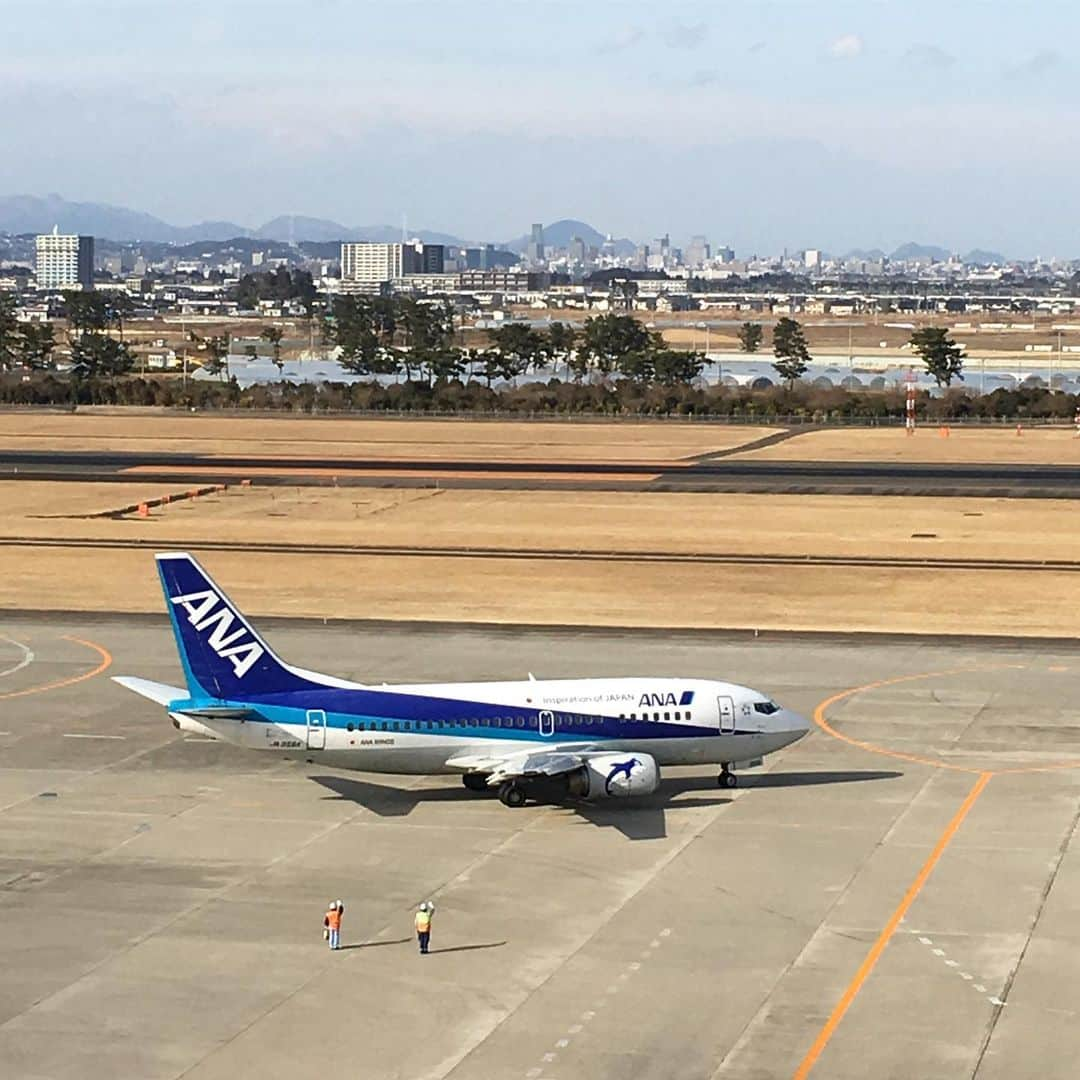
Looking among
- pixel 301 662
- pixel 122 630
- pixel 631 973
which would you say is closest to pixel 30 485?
pixel 122 630

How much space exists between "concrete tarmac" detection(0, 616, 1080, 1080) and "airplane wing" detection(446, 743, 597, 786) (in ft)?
5.01

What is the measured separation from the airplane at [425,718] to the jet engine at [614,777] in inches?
1.3

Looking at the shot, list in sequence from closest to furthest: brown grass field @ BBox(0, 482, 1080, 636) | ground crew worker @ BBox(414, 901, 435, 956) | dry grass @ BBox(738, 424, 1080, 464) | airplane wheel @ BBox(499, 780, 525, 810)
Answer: ground crew worker @ BBox(414, 901, 435, 956)
airplane wheel @ BBox(499, 780, 525, 810)
brown grass field @ BBox(0, 482, 1080, 636)
dry grass @ BBox(738, 424, 1080, 464)

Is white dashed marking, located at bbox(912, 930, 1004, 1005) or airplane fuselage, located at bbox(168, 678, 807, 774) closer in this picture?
white dashed marking, located at bbox(912, 930, 1004, 1005)

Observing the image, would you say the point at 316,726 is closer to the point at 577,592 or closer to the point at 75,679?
the point at 75,679

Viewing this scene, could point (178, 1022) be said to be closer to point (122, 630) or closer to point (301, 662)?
point (301, 662)

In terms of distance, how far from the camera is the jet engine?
63.7 metres

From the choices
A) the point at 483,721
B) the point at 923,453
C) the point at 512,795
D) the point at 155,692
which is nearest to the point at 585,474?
the point at 923,453

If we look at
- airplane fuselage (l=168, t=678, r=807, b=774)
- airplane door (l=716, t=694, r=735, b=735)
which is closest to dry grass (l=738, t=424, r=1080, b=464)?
airplane door (l=716, t=694, r=735, b=735)

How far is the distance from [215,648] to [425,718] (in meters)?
7.08

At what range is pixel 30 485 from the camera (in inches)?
6265

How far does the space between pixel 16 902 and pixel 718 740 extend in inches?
940

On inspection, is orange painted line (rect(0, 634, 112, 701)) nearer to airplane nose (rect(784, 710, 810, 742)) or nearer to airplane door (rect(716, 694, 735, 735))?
airplane door (rect(716, 694, 735, 735))

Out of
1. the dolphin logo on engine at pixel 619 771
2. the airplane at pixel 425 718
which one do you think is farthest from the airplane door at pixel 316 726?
the dolphin logo on engine at pixel 619 771
